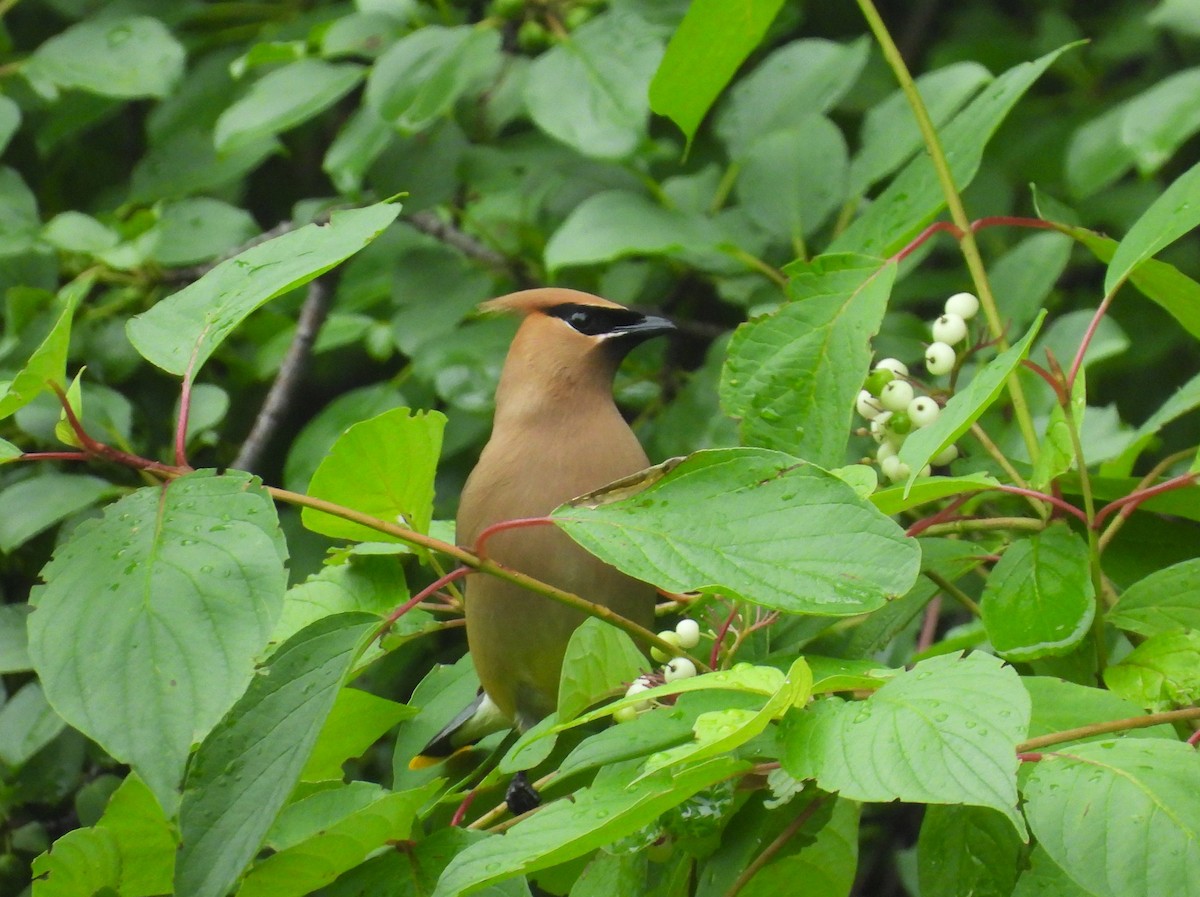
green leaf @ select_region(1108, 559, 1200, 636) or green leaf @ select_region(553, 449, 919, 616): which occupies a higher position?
green leaf @ select_region(553, 449, 919, 616)

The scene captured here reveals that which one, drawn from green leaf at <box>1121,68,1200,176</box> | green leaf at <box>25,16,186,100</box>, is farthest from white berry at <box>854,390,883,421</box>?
green leaf at <box>25,16,186,100</box>

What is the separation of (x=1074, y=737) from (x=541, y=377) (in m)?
1.10

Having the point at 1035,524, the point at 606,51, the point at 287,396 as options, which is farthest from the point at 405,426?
the point at 287,396

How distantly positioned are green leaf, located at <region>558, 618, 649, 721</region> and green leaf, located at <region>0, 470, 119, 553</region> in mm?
1287

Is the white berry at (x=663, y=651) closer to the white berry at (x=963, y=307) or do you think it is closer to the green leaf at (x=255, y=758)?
the green leaf at (x=255, y=758)

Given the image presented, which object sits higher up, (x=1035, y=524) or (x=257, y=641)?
(x=257, y=641)

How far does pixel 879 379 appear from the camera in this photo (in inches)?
64.9

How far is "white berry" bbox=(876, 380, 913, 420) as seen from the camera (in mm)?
1629

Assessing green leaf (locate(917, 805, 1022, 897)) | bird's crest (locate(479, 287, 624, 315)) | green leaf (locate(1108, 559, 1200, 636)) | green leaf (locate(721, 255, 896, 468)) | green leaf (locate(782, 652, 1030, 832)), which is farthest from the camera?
bird's crest (locate(479, 287, 624, 315))

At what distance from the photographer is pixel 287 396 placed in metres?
3.03

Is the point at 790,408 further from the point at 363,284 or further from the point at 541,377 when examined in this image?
the point at 363,284

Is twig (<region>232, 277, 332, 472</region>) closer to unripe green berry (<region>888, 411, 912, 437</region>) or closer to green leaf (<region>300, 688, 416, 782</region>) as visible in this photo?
green leaf (<region>300, 688, 416, 782</region>)

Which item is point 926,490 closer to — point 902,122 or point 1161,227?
point 1161,227

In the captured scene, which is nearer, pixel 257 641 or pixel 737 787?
pixel 257 641
